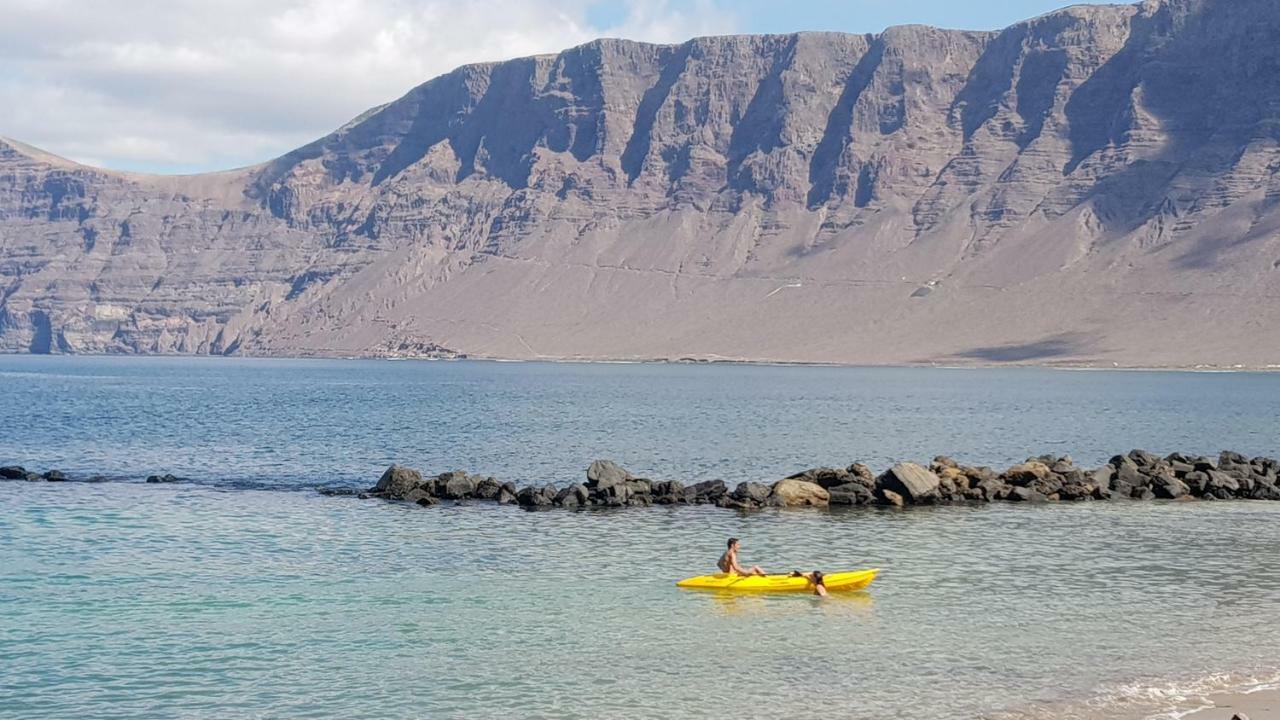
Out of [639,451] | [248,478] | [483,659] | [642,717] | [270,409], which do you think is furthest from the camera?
[270,409]

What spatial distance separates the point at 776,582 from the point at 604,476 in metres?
18.0

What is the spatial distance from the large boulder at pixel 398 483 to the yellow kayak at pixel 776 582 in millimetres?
20087

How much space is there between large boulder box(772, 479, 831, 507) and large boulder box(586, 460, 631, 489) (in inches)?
211

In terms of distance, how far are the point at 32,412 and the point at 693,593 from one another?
8131 centimetres

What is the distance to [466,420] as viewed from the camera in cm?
9644

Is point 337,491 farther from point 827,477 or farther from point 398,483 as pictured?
point 827,477

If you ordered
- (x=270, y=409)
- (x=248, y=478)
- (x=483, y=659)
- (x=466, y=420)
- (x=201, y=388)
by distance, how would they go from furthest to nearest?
(x=201, y=388), (x=270, y=409), (x=466, y=420), (x=248, y=478), (x=483, y=659)

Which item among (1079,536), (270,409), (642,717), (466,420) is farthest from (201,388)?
(642,717)

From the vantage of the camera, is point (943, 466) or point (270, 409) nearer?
point (943, 466)

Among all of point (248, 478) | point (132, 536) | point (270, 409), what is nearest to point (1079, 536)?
point (132, 536)

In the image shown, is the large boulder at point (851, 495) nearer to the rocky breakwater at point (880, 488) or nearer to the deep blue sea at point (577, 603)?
the rocky breakwater at point (880, 488)

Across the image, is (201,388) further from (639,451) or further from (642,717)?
(642,717)

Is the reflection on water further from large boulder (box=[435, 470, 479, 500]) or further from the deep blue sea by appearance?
large boulder (box=[435, 470, 479, 500])

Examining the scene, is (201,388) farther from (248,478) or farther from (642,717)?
(642,717)
